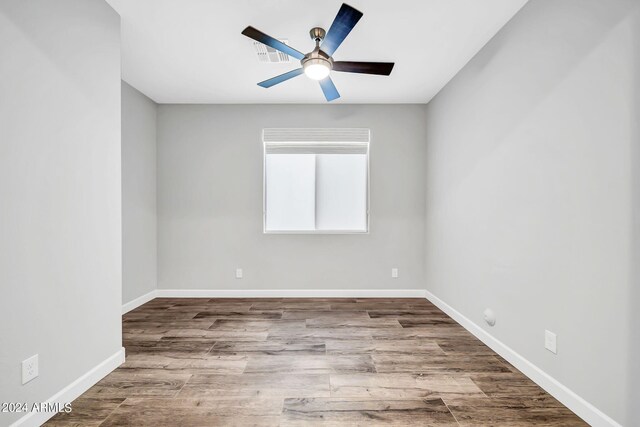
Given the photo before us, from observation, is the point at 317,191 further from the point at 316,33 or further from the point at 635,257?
the point at 635,257

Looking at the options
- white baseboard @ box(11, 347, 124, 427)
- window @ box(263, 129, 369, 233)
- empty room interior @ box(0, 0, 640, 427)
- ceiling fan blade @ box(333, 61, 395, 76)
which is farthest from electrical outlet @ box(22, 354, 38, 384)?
window @ box(263, 129, 369, 233)

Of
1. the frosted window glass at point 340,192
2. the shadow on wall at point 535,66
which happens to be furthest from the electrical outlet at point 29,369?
the shadow on wall at point 535,66

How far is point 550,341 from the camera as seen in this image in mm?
1843

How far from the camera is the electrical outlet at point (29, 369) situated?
146 centimetres

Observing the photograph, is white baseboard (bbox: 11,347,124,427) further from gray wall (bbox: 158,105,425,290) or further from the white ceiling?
the white ceiling

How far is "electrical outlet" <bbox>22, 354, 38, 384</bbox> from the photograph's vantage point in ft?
4.80

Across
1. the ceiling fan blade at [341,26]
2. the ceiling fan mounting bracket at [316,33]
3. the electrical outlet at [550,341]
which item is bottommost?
the electrical outlet at [550,341]

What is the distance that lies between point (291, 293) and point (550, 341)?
2814 mm

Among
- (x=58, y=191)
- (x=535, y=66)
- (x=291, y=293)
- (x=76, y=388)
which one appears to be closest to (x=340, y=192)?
(x=291, y=293)

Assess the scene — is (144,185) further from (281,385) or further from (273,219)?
(281,385)

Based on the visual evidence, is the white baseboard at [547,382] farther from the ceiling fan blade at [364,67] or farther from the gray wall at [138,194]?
the gray wall at [138,194]

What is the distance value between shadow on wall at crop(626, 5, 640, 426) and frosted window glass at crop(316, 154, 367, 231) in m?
2.82

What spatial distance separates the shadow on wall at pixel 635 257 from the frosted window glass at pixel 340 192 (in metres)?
2.82

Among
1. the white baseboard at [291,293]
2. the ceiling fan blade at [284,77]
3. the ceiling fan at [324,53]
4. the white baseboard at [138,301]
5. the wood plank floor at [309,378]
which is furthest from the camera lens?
the white baseboard at [291,293]
